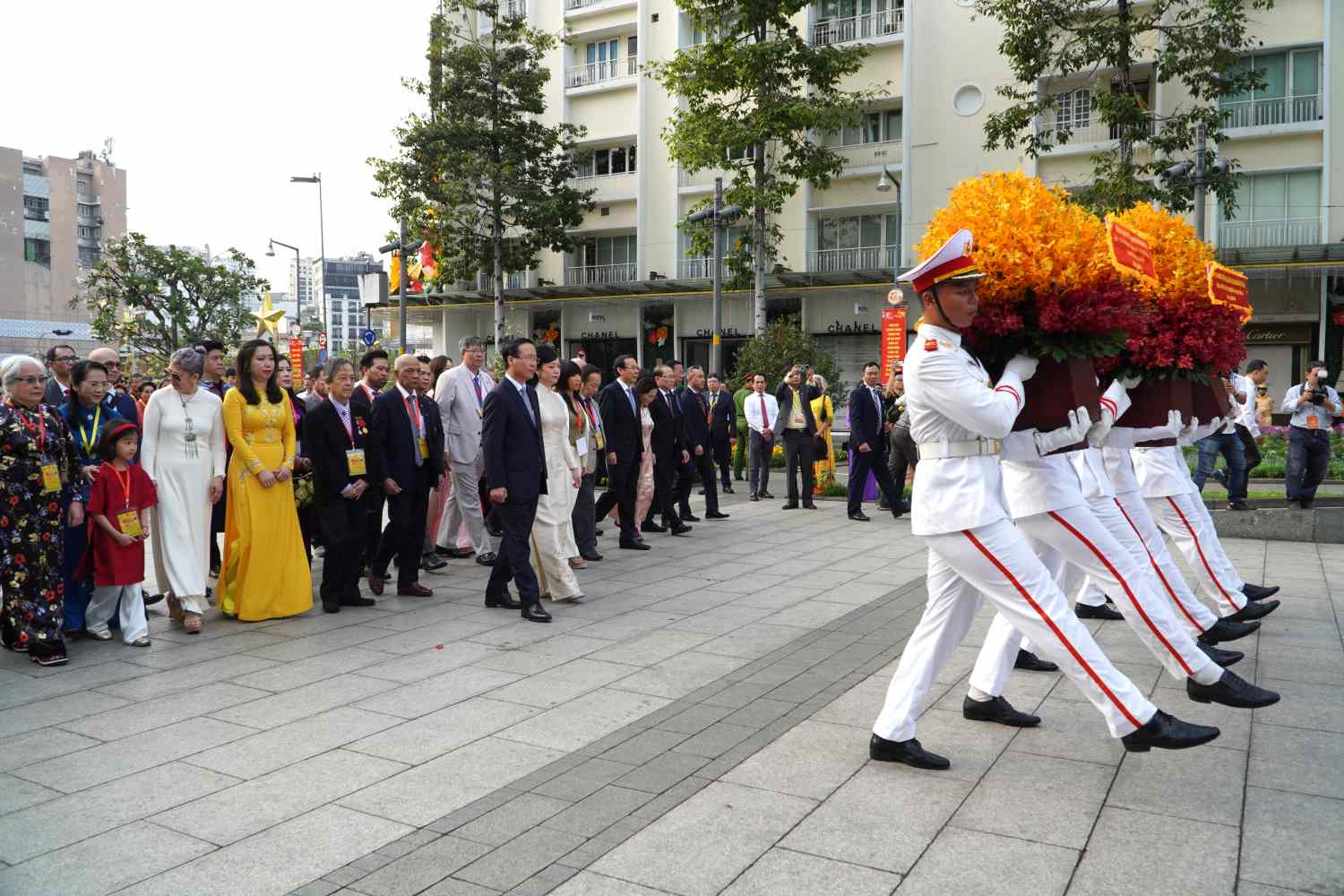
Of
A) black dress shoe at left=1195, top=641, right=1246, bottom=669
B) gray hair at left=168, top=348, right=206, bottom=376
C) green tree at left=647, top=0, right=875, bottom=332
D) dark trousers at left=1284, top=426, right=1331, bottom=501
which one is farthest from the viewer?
green tree at left=647, top=0, right=875, bottom=332

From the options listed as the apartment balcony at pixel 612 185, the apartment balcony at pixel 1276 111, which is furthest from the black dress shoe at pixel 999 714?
the apartment balcony at pixel 612 185

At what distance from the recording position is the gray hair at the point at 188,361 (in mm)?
7547

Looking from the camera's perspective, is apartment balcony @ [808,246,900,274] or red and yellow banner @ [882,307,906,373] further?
apartment balcony @ [808,246,900,274]

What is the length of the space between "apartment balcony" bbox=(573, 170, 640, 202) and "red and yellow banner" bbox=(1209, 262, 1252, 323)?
3437 centimetres

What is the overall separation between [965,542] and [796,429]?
33.8ft

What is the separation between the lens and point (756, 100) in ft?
98.7

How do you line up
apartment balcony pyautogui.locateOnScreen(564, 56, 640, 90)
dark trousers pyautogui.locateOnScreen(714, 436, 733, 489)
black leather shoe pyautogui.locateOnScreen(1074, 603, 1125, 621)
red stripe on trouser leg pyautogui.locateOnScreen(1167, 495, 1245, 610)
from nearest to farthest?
red stripe on trouser leg pyautogui.locateOnScreen(1167, 495, 1245, 610)
black leather shoe pyautogui.locateOnScreen(1074, 603, 1125, 621)
dark trousers pyautogui.locateOnScreen(714, 436, 733, 489)
apartment balcony pyautogui.locateOnScreen(564, 56, 640, 90)

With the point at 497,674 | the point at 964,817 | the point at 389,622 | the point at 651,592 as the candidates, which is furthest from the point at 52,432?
the point at 964,817

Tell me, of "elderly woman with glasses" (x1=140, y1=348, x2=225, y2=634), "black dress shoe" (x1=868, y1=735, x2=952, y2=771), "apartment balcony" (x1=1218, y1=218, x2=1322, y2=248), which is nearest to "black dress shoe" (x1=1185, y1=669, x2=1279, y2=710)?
"black dress shoe" (x1=868, y1=735, x2=952, y2=771)

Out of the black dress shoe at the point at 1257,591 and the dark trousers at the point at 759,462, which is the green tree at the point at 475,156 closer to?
the dark trousers at the point at 759,462

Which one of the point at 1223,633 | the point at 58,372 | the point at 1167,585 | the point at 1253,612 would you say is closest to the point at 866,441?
the point at 1253,612

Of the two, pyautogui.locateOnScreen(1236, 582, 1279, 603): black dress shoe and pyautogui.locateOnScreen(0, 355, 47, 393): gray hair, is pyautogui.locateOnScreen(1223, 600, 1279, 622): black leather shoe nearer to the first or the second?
pyautogui.locateOnScreen(1236, 582, 1279, 603): black dress shoe

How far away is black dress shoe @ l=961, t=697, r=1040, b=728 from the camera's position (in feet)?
16.4

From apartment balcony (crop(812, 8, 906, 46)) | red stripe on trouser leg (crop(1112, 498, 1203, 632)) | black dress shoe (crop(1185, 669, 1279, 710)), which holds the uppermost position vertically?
apartment balcony (crop(812, 8, 906, 46))
